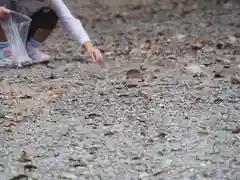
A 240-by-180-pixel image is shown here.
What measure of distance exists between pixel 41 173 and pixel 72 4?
3.12 meters

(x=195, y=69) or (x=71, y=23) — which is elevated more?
(x=71, y=23)

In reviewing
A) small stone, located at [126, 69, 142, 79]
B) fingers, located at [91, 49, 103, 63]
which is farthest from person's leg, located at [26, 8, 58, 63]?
fingers, located at [91, 49, 103, 63]

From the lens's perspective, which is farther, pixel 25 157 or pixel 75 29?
pixel 75 29

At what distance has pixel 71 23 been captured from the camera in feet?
6.24

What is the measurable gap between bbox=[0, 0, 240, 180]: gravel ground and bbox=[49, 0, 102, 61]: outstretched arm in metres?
0.18

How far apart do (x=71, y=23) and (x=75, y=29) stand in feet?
0.14

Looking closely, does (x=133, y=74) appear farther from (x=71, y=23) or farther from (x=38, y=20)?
(x=38, y=20)

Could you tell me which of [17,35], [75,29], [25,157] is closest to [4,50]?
[17,35]

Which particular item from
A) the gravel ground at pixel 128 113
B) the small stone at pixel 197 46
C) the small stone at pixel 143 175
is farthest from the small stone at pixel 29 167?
the small stone at pixel 197 46

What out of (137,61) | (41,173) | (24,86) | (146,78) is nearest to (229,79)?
(146,78)

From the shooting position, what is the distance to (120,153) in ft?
4.46

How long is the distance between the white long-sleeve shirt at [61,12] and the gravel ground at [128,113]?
0.74 ft

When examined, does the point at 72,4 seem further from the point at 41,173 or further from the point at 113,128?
the point at 41,173

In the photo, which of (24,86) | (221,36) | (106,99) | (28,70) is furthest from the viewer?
(221,36)
